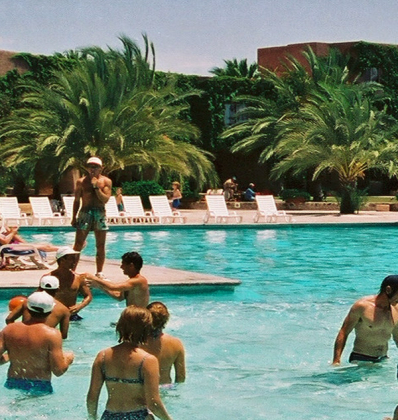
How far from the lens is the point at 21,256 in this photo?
1388cm

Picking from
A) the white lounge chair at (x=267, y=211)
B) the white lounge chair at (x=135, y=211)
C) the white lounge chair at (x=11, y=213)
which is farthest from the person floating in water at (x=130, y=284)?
the white lounge chair at (x=267, y=211)

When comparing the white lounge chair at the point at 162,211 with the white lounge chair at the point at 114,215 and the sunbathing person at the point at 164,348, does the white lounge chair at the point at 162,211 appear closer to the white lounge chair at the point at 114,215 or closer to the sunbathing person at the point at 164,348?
the white lounge chair at the point at 114,215

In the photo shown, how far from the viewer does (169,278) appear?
13.2 metres

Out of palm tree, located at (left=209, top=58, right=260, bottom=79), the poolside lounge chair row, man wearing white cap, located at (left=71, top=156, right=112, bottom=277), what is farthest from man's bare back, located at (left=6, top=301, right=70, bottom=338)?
palm tree, located at (left=209, top=58, right=260, bottom=79)

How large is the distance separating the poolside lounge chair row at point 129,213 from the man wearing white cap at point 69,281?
48.9 ft

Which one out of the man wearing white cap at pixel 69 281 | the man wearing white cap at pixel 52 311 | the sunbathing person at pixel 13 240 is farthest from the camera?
the sunbathing person at pixel 13 240

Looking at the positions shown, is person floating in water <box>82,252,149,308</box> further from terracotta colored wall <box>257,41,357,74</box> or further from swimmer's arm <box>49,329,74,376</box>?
terracotta colored wall <box>257,41,357,74</box>

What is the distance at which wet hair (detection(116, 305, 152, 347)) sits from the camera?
505cm

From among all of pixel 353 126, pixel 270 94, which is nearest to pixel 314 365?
pixel 353 126

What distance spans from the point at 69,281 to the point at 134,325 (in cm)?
439

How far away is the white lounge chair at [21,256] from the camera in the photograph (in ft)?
45.4

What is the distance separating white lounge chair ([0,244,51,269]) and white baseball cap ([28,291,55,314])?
24.6ft

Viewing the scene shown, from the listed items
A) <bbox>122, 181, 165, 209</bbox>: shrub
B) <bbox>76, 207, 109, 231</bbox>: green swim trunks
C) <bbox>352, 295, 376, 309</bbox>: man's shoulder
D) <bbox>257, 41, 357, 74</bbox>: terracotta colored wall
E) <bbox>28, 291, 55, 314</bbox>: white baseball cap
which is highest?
<bbox>257, 41, 357, 74</bbox>: terracotta colored wall

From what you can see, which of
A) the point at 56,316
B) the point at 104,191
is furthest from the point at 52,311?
the point at 104,191
